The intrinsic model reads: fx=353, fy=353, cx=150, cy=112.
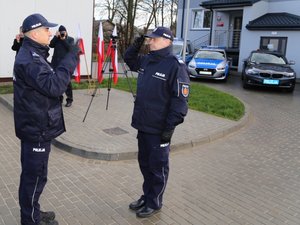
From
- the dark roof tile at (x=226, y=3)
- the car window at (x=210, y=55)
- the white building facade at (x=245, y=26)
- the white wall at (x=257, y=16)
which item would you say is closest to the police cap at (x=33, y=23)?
the car window at (x=210, y=55)

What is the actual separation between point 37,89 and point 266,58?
559 inches

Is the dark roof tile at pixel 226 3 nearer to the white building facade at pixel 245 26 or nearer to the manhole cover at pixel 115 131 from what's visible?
the white building facade at pixel 245 26

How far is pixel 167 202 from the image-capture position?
4.32 metres

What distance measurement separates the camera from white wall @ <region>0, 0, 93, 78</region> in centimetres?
1221

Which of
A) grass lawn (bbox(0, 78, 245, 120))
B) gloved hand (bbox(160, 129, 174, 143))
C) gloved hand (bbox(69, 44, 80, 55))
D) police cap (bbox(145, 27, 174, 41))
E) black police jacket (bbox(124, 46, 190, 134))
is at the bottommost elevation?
grass lawn (bbox(0, 78, 245, 120))

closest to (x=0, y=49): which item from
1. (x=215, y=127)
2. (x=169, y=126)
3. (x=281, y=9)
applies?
(x=215, y=127)

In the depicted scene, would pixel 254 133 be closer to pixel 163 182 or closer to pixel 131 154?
pixel 131 154

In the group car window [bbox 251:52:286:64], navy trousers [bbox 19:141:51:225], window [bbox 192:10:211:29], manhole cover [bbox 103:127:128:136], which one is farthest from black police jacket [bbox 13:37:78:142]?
window [bbox 192:10:211:29]

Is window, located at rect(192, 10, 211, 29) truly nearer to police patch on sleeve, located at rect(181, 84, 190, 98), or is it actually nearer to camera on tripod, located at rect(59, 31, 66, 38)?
police patch on sleeve, located at rect(181, 84, 190, 98)

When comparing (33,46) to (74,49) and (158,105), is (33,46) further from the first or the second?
(158,105)

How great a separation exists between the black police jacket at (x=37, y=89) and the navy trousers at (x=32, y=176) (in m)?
0.10

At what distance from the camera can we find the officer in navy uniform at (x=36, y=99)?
2988mm

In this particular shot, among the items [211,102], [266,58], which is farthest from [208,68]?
[211,102]

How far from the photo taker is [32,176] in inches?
128
